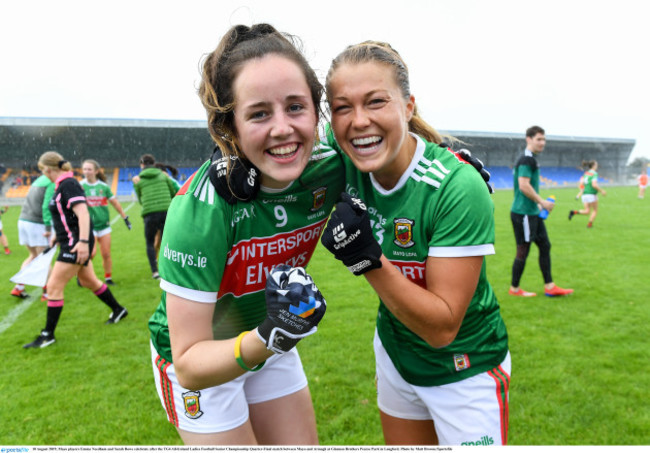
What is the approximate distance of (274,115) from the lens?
1.78 meters

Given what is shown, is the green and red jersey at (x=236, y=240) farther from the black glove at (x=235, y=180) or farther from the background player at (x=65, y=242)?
the background player at (x=65, y=242)

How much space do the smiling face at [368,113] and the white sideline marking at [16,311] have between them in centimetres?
658

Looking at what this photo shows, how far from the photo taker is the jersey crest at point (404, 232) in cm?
206

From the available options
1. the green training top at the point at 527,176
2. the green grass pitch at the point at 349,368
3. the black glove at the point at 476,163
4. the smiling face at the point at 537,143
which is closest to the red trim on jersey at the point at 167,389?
the green grass pitch at the point at 349,368

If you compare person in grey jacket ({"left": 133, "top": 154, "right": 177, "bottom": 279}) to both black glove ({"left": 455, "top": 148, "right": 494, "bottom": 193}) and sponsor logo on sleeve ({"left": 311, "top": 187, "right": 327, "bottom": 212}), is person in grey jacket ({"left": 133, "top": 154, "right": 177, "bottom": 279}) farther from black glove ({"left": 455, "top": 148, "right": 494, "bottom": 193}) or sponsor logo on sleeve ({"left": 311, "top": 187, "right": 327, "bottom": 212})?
black glove ({"left": 455, "top": 148, "right": 494, "bottom": 193})

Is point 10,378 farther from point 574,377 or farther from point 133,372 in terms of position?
point 574,377

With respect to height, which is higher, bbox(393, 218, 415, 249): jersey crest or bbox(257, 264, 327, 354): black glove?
bbox(393, 218, 415, 249): jersey crest

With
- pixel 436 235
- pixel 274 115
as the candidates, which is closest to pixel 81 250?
pixel 274 115

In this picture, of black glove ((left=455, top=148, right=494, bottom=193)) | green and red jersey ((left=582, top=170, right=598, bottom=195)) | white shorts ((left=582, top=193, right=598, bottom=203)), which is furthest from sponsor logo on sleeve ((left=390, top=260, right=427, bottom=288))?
white shorts ((left=582, top=193, right=598, bottom=203))

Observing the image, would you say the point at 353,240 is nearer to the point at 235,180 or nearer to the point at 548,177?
the point at 235,180

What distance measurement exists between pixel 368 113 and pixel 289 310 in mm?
906

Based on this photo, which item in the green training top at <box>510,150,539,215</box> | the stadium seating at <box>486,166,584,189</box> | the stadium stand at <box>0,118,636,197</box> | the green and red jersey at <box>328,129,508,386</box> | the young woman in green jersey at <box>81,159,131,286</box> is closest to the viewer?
the green and red jersey at <box>328,129,508,386</box>

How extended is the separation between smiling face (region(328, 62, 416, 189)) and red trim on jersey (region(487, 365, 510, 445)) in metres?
1.16

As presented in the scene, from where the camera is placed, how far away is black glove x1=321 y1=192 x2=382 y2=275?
172cm
